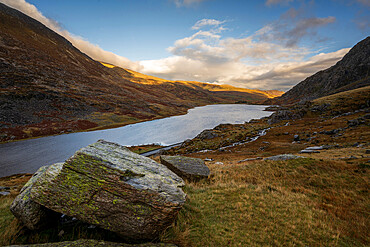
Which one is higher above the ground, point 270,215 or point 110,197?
point 110,197

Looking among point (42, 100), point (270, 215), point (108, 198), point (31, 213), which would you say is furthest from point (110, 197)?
point (42, 100)

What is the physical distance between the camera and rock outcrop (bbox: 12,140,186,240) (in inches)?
245

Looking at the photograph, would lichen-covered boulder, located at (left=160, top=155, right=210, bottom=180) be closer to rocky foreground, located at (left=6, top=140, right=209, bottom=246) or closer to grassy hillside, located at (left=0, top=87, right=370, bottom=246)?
grassy hillside, located at (left=0, top=87, right=370, bottom=246)

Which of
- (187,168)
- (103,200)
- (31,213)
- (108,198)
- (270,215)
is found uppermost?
(108,198)

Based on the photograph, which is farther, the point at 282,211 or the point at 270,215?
the point at 282,211

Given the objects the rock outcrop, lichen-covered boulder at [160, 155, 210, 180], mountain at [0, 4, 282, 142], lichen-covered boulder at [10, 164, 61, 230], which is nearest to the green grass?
lichen-covered boulder at [10, 164, 61, 230]

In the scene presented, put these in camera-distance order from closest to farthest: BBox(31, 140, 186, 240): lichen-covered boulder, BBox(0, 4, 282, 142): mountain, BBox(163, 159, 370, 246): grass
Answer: BBox(31, 140, 186, 240): lichen-covered boulder < BBox(163, 159, 370, 246): grass < BBox(0, 4, 282, 142): mountain

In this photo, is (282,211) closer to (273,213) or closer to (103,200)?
(273,213)

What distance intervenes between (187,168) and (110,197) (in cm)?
996

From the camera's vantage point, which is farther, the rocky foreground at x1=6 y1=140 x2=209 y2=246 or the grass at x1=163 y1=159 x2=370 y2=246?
the grass at x1=163 y1=159 x2=370 y2=246

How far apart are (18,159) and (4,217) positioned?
5318 cm

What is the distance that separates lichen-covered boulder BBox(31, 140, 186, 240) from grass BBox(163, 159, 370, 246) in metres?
1.33

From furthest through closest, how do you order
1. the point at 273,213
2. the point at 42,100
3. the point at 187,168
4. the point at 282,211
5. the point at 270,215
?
1. the point at 42,100
2. the point at 187,168
3. the point at 282,211
4. the point at 273,213
5. the point at 270,215

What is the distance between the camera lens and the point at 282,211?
9445mm
